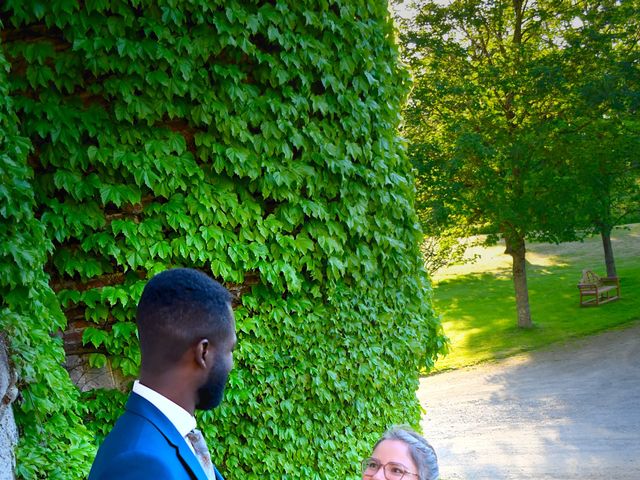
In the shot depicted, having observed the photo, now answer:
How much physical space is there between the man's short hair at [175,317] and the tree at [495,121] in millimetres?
18548

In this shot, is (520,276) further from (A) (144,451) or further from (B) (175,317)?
(A) (144,451)

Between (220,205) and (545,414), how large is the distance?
1293 cm

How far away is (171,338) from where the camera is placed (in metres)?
1.92

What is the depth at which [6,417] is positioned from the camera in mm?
4008

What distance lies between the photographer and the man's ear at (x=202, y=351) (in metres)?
1.93

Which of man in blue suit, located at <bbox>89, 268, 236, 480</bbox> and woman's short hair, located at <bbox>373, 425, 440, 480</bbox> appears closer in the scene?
man in blue suit, located at <bbox>89, 268, 236, 480</bbox>

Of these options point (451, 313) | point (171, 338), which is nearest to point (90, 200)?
point (171, 338)

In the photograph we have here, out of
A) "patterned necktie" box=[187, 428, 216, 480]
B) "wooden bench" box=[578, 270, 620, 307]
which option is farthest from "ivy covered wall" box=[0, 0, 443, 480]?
"wooden bench" box=[578, 270, 620, 307]

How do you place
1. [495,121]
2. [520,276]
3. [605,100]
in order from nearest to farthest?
[605,100] < [495,121] < [520,276]

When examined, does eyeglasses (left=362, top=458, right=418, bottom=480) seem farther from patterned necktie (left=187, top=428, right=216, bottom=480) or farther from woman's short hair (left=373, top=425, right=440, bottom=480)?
patterned necktie (left=187, top=428, right=216, bottom=480)

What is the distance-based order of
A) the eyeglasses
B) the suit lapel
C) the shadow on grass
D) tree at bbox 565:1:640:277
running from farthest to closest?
the shadow on grass
tree at bbox 565:1:640:277
the eyeglasses
the suit lapel

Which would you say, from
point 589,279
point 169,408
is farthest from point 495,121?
point 169,408

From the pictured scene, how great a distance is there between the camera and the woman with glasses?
3.40 metres

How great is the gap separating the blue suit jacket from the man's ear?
0.54 feet
